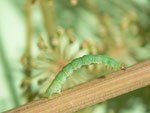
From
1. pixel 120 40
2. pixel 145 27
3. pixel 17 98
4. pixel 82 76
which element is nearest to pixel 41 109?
pixel 82 76

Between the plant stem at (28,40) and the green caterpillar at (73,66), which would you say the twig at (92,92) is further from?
the plant stem at (28,40)

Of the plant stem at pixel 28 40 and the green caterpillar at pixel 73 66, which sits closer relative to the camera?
the green caterpillar at pixel 73 66

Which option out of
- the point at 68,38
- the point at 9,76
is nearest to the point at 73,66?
the point at 68,38

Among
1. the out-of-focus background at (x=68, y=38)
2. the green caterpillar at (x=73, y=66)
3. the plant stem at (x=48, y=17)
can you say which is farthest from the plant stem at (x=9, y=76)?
the green caterpillar at (x=73, y=66)

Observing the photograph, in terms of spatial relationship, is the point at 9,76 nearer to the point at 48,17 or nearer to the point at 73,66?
the point at 48,17

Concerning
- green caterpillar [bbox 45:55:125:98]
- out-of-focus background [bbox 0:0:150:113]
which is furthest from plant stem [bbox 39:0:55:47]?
green caterpillar [bbox 45:55:125:98]

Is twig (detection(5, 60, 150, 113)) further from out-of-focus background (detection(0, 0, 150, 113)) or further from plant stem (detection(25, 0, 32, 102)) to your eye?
plant stem (detection(25, 0, 32, 102))
